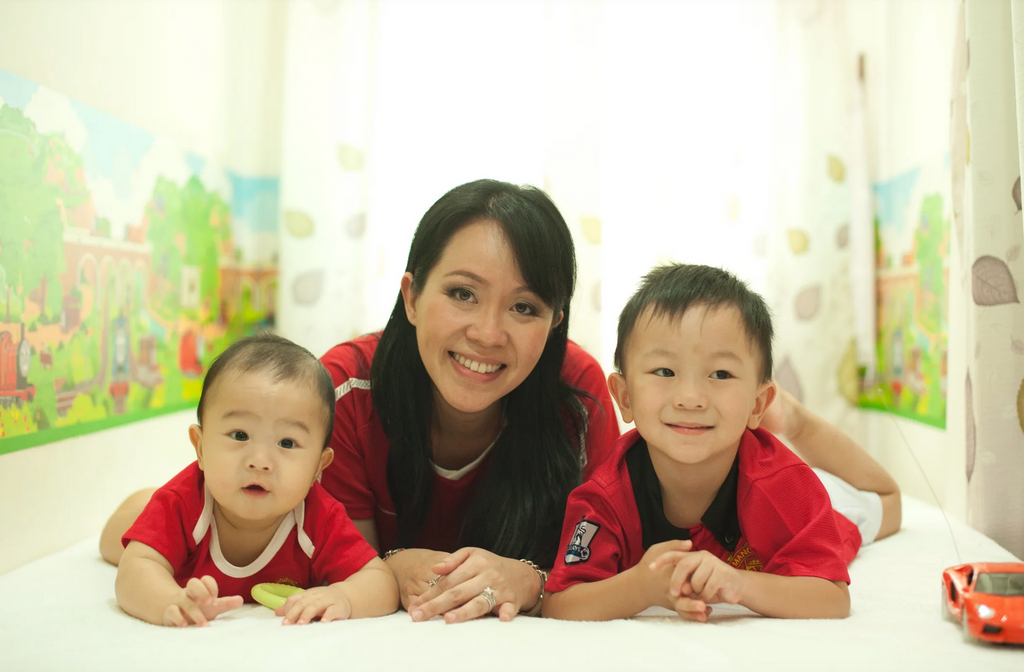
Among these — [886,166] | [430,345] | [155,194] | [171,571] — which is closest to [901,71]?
[886,166]

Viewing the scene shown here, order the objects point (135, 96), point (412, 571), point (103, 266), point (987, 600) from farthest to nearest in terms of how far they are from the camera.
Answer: point (135, 96) → point (103, 266) → point (412, 571) → point (987, 600)

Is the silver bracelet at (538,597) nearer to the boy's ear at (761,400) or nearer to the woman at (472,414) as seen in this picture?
the woman at (472,414)

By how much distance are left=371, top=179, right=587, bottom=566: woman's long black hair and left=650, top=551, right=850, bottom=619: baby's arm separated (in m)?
0.43

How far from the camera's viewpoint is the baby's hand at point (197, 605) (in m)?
1.01

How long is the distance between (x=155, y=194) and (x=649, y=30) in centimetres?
157

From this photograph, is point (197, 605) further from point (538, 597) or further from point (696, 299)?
point (696, 299)

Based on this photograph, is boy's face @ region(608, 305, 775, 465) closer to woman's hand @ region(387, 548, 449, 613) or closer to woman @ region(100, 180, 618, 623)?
woman @ region(100, 180, 618, 623)

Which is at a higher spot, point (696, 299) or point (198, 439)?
point (696, 299)

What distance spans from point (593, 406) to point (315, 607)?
2.25 feet

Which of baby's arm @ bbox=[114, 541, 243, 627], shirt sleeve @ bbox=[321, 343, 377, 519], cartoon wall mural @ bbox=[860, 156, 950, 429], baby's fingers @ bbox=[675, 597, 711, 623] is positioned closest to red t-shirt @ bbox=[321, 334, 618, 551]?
shirt sleeve @ bbox=[321, 343, 377, 519]

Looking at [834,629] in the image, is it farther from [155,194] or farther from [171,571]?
[155,194]

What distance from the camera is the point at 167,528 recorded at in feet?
3.84

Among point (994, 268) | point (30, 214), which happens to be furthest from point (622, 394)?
point (30, 214)

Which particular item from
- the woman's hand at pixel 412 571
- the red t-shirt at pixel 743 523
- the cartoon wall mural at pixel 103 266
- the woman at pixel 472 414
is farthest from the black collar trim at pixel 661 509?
the cartoon wall mural at pixel 103 266
